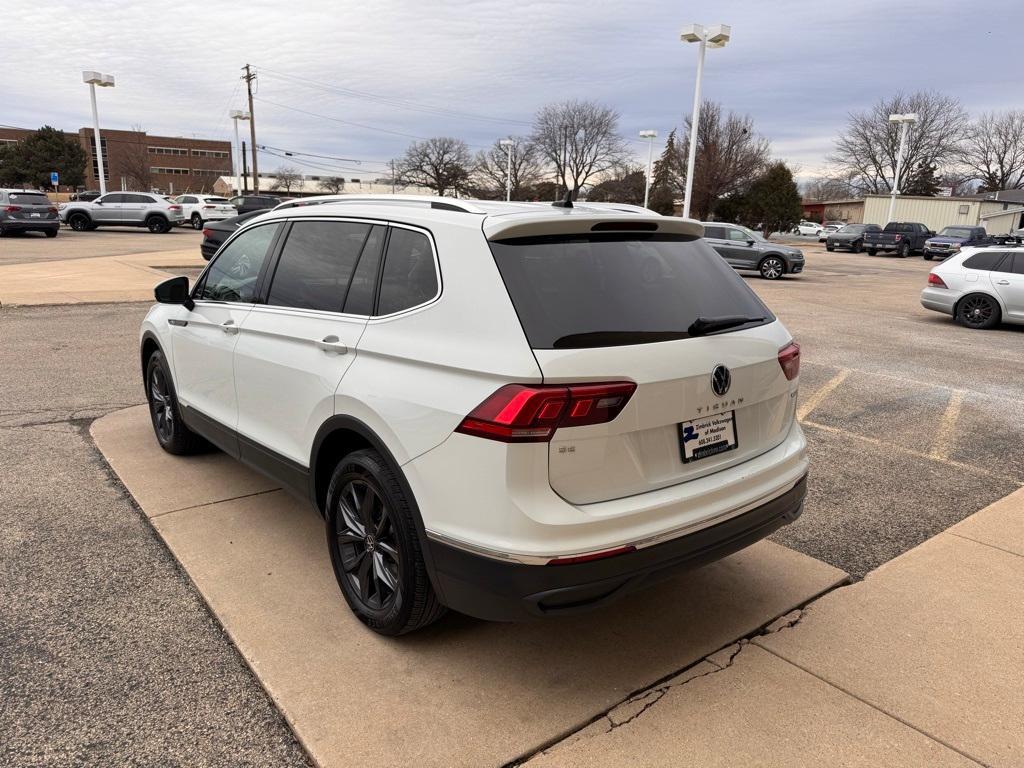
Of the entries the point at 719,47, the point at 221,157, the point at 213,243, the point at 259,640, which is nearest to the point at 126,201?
the point at 213,243

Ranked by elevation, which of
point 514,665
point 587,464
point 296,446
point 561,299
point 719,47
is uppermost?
point 719,47

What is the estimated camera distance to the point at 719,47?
25.1m

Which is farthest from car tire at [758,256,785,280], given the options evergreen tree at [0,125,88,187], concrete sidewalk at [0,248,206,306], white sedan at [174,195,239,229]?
evergreen tree at [0,125,88,187]

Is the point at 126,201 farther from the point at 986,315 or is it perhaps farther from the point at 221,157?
the point at 221,157

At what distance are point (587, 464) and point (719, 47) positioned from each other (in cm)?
2642

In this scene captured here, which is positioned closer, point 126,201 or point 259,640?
point 259,640

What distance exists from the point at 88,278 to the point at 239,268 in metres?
14.0

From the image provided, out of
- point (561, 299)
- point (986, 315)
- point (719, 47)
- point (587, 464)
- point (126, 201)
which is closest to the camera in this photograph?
point (587, 464)

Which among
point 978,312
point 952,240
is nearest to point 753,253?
point 978,312

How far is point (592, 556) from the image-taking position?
240cm

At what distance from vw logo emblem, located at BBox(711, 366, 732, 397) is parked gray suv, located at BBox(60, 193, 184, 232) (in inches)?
1373

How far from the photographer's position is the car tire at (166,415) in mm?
4926

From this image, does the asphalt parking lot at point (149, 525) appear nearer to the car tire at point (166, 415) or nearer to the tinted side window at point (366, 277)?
the car tire at point (166, 415)

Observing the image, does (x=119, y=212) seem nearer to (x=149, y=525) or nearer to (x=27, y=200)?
(x=27, y=200)
